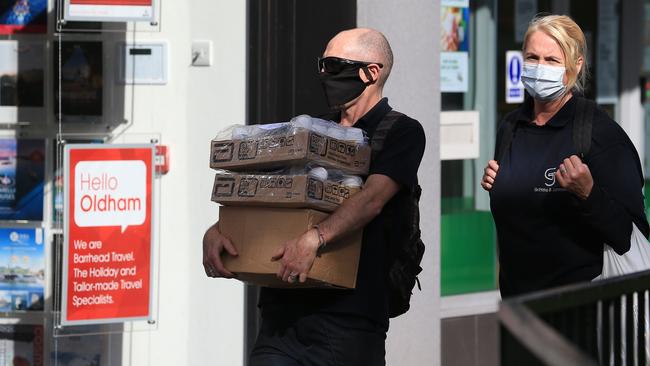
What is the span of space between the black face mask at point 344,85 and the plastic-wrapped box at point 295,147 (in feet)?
0.57

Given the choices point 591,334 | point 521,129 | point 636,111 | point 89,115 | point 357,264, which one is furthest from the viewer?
point 636,111

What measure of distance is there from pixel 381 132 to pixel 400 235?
1.16ft

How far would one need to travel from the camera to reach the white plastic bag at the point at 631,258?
14.2 ft

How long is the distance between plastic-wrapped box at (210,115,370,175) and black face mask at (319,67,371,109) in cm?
18

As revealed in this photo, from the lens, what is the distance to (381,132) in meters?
4.35

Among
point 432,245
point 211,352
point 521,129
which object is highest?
point 521,129

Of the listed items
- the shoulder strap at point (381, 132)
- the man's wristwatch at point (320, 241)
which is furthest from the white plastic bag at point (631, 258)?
the man's wristwatch at point (320, 241)

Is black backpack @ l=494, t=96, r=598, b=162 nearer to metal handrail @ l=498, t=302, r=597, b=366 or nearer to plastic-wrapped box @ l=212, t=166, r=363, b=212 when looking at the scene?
plastic-wrapped box @ l=212, t=166, r=363, b=212

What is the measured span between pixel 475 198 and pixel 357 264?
3.90m

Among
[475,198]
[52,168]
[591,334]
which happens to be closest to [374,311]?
[591,334]

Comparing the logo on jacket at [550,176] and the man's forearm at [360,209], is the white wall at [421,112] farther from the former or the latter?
the man's forearm at [360,209]

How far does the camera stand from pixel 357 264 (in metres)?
4.25

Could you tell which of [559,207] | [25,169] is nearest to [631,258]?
[559,207]

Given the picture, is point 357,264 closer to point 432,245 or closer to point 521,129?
point 521,129
